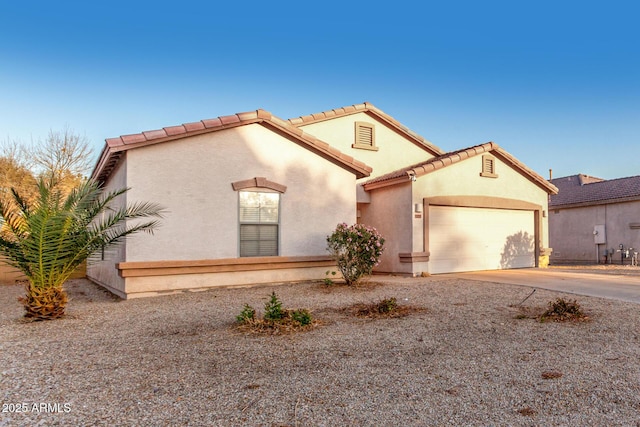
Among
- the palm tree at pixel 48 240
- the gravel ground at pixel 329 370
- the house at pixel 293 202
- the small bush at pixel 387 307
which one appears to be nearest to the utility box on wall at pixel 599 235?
the house at pixel 293 202

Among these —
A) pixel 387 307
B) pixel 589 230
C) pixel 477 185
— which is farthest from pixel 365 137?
pixel 589 230

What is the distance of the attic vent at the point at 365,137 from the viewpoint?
15.4 meters

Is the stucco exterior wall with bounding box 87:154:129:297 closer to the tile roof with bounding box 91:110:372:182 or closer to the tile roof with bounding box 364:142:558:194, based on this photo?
the tile roof with bounding box 91:110:372:182

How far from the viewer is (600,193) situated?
814 inches

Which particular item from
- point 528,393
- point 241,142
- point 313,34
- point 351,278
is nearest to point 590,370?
point 528,393

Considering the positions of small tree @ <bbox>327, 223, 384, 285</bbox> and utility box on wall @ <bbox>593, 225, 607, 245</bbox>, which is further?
utility box on wall @ <bbox>593, 225, 607, 245</bbox>

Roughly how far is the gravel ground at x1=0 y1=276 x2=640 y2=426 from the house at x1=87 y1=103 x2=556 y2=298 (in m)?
2.73

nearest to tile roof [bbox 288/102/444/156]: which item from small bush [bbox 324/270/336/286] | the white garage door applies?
the white garage door

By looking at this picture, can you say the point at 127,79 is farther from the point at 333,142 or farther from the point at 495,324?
the point at 495,324

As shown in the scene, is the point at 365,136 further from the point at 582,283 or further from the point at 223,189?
the point at 582,283

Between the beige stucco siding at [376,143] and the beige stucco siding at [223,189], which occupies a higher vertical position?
the beige stucco siding at [376,143]

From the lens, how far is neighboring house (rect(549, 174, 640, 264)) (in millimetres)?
19109

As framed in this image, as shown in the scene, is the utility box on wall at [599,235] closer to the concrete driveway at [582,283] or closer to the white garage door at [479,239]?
the white garage door at [479,239]

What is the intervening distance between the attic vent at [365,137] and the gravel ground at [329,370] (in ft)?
31.5
